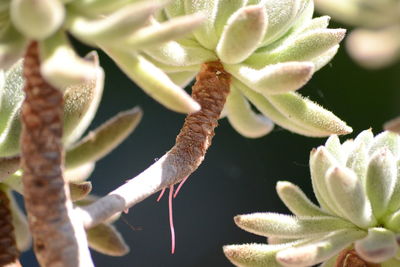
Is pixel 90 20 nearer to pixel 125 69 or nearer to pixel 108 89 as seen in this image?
pixel 125 69

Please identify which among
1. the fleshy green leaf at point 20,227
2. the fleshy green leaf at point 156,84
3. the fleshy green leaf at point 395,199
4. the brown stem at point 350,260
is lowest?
the fleshy green leaf at point 20,227

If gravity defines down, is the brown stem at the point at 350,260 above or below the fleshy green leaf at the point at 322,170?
below

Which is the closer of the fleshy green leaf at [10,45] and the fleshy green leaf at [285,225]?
the fleshy green leaf at [10,45]

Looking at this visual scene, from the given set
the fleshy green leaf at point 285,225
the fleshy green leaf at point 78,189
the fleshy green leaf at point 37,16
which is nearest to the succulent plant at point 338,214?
the fleshy green leaf at point 285,225

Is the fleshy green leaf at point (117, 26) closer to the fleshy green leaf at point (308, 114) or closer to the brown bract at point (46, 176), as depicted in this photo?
the brown bract at point (46, 176)

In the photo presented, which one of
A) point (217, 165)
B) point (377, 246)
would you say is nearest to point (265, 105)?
point (377, 246)

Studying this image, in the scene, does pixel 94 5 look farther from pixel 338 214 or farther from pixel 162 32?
pixel 338 214

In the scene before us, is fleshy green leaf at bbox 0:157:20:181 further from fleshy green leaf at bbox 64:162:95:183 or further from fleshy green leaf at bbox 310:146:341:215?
fleshy green leaf at bbox 310:146:341:215
